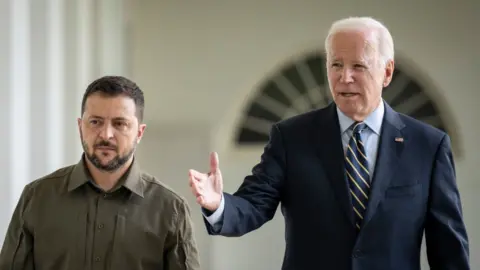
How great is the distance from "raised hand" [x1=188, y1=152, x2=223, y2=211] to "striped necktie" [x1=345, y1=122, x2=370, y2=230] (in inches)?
13.4

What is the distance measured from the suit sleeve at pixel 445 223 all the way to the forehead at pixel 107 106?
78 centimetres

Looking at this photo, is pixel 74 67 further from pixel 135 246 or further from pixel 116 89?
pixel 135 246

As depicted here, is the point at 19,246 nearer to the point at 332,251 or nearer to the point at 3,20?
the point at 332,251

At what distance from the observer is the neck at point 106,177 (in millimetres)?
1650

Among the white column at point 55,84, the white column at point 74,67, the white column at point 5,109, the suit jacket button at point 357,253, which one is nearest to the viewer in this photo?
the suit jacket button at point 357,253

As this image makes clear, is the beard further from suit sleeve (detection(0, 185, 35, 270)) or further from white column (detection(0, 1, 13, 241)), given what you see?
white column (detection(0, 1, 13, 241))

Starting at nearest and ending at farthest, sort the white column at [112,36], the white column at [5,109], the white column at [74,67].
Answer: the white column at [5,109] < the white column at [74,67] < the white column at [112,36]

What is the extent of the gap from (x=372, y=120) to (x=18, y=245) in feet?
3.05

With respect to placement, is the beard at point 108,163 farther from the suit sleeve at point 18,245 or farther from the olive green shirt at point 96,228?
the suit sleeve at point 18,245

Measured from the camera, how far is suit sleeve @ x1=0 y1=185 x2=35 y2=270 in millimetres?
1558

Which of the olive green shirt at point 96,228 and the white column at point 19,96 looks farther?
the white column at point 19,96

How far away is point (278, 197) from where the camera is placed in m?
1.73

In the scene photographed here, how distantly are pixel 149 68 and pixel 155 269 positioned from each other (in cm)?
342

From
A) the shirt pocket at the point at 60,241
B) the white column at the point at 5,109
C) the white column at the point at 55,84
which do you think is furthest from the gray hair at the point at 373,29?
the white column at the point at 55,84
